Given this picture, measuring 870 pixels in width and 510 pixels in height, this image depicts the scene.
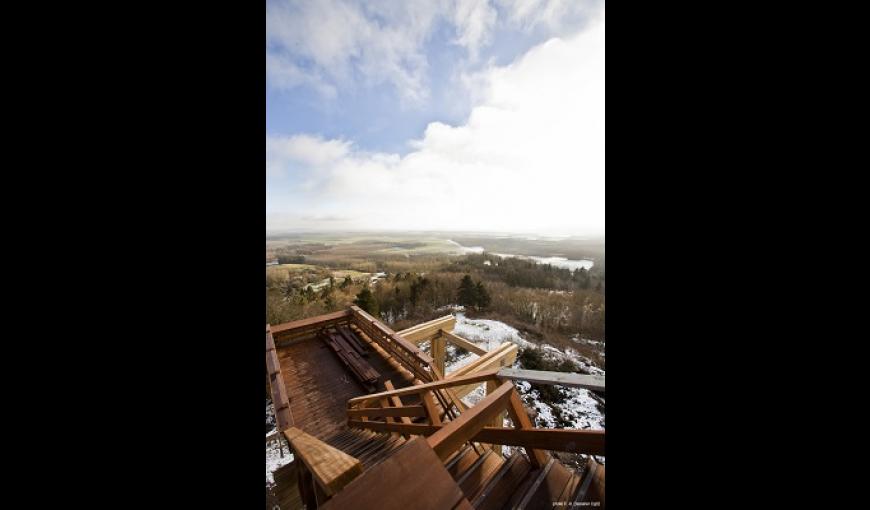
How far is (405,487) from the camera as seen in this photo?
1.14m

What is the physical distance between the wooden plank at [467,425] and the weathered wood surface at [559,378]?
3.8 inches

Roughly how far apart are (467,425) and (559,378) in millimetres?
543

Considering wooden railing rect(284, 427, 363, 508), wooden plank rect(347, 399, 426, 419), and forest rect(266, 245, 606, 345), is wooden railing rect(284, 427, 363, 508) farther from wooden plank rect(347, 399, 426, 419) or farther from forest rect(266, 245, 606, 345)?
forest rect(266, 245, 606, 345)

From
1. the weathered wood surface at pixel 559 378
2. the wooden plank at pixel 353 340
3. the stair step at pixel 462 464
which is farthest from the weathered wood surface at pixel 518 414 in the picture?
the wooden plank at pixel 353 340

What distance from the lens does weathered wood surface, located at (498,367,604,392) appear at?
127 centimetres

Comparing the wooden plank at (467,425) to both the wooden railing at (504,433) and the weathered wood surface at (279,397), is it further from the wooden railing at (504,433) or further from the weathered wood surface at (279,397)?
the weathered wood surface at (279,397)

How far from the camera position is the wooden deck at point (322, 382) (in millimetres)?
4816

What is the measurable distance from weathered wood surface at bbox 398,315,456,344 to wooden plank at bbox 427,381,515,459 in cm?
571
